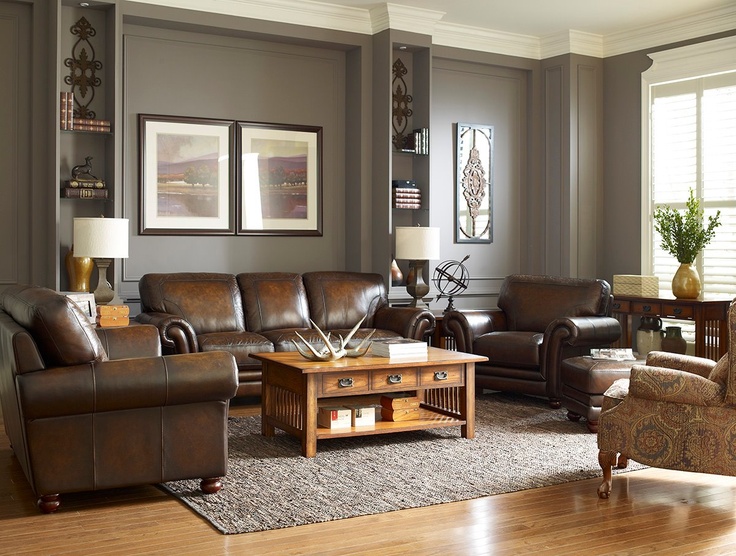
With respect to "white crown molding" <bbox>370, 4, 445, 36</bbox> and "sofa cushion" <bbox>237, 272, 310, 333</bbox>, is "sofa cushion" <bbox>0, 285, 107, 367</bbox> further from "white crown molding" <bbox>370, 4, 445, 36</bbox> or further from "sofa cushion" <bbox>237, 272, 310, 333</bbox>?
"white crown molding" <bbox>370, 4, 445, 36</bbox>

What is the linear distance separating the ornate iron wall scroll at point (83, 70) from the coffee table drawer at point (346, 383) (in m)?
3.02

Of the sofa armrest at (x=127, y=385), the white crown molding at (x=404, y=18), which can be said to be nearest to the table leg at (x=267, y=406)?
the sofa armrest at (x=127, y=385)

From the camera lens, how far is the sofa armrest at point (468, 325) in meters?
6.62

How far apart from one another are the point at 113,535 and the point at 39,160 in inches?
146

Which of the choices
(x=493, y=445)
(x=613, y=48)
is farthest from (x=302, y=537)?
(x=613, y=48)

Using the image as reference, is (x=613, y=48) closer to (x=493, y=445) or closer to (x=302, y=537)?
(x=493, y=445)

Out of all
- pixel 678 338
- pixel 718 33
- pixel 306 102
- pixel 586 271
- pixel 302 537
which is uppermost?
pixel 718 33

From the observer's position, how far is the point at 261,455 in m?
4.75

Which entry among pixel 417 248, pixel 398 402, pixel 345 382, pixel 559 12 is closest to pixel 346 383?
pixel 345 382

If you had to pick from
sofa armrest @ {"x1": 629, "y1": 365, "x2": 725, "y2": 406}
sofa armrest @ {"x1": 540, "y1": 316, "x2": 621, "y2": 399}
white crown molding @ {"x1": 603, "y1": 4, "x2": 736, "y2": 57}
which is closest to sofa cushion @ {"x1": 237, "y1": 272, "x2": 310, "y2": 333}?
sofa armrest @ {"x1": 540, "y1": 316, "x2": 621, "y2": 399}

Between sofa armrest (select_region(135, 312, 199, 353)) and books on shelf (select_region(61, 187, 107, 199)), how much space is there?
1.09 metres

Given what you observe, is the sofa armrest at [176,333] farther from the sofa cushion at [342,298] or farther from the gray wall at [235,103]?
the sofa cushion at [342,298]

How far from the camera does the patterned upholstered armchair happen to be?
3789 mm

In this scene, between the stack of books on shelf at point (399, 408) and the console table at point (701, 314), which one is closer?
the stack of books on shelf at point (399, 408)
